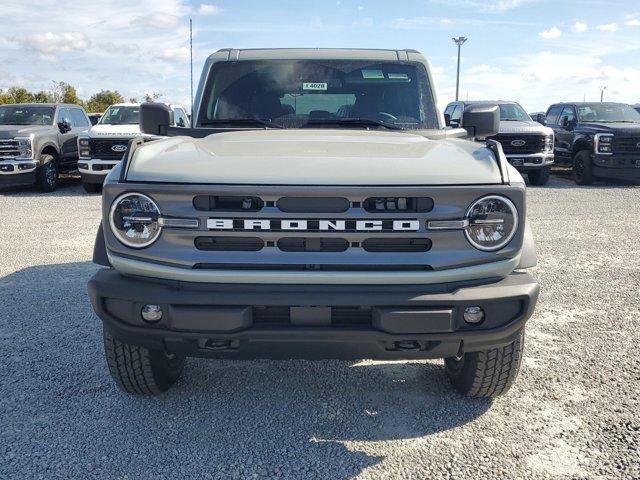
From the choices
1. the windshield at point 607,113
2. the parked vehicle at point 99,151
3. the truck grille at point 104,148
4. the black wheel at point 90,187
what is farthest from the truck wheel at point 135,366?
the windshield at point 607,113

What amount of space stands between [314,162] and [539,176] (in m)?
12.8

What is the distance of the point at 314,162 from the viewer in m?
2.76

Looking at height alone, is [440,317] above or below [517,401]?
above

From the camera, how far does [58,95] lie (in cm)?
4278

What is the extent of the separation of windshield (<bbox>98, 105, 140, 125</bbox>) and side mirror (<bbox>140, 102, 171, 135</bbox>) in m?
10.6

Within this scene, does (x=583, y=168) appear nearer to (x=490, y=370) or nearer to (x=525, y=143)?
(x=525, y=143)

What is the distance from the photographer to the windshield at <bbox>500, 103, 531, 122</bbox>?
14.8 metres

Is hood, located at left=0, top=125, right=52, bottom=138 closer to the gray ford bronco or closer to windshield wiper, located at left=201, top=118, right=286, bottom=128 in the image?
windshield wiper, located at left=201, top=118, right=286, bottom=128


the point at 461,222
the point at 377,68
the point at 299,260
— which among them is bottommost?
the point at 299,260

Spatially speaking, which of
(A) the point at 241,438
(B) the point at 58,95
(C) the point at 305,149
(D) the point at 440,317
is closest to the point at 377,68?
(C) the point at 305,149

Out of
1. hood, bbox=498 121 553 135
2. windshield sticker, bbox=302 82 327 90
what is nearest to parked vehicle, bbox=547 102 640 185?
hood, bbox=498 121 553 135

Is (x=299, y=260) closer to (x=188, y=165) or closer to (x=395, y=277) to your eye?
(x=395, y=277)

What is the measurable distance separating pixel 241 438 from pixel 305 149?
1462 millimetres

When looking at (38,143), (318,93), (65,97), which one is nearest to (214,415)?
(318,93)
